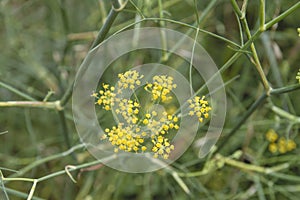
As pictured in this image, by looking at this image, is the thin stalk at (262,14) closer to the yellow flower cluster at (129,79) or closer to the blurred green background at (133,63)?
the yellow flower cluster at (129,79)

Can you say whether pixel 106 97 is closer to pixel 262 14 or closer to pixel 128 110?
pixel 128 110

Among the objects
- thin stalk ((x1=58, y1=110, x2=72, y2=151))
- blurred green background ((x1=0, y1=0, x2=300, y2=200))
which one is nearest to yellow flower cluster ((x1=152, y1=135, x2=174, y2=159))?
thin stalk ((x1=58, y1=110, x2=72, y2=151))

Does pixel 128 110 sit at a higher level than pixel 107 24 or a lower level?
lower

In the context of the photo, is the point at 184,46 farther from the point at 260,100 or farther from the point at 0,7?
the point at 0,7

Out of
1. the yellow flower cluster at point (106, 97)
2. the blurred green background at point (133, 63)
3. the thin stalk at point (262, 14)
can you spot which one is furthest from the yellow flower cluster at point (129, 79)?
the blurred green background at point (133, 63)

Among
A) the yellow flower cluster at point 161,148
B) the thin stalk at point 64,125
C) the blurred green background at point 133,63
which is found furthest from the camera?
the blurred green background at point 133,63

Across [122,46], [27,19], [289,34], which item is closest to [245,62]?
[289,34]

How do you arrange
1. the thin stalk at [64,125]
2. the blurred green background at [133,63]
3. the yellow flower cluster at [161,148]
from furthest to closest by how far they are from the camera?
the blurred green background at [133,63] < the thin stalk at [64,125] < the yellow flower cluster at [161,148]

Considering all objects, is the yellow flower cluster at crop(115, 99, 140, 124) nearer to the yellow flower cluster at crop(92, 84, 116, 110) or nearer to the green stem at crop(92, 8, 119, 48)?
the yellow flower cluster at crop(92, 84, 116, 110)

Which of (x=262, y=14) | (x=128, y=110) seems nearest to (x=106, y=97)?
(x=128, y=110)
